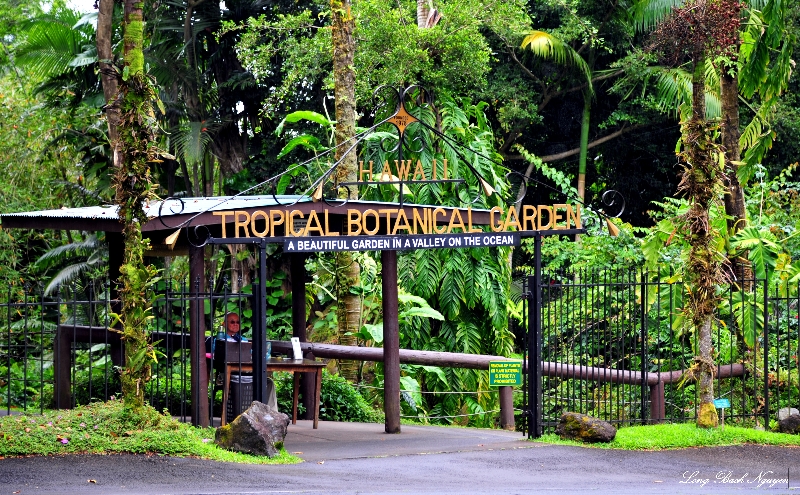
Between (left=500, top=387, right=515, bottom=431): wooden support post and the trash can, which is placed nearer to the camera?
the trash can

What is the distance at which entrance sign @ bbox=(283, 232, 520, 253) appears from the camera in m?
11.0

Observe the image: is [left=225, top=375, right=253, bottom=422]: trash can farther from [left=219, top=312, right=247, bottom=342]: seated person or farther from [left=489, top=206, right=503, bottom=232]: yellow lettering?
[left=489, top=206, right=503, bottom=232]: yellow lettering

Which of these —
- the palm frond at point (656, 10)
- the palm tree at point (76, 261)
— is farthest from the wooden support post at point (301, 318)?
the palm frond at point (656, 10)

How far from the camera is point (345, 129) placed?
51.1ft

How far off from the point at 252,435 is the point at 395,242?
8.92ft

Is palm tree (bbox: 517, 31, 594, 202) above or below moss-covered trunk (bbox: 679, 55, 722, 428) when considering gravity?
above

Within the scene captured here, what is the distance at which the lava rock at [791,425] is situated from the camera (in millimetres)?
12086

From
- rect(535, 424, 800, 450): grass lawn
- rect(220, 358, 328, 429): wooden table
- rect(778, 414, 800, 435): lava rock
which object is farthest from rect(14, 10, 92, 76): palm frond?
rect(778, 414, 800, 435): lava rock

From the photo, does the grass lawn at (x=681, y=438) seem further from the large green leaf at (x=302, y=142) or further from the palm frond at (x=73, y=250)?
the palm frond at (x=73, y=250)

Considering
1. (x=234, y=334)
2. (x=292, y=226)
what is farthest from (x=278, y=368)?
(x=292, y=226)

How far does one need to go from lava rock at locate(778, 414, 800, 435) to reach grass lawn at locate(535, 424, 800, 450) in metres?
0.30

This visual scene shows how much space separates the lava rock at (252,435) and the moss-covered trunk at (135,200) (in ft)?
3.08

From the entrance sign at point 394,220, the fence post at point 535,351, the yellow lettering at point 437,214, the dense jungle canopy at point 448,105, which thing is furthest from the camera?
the dense jungle canopy at point 448,105

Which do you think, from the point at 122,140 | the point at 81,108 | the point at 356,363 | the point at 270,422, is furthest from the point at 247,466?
the point at 81,108
